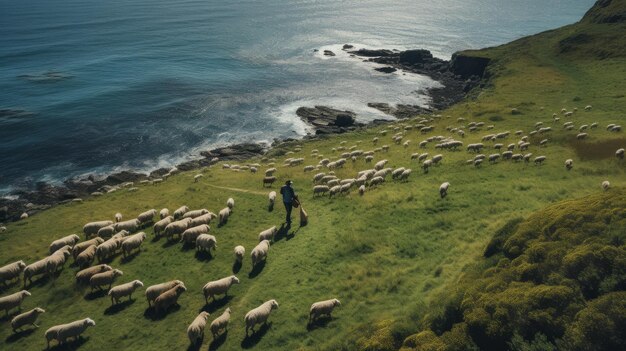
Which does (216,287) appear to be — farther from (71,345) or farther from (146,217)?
(146,217)

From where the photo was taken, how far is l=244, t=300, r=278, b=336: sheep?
17250 mm

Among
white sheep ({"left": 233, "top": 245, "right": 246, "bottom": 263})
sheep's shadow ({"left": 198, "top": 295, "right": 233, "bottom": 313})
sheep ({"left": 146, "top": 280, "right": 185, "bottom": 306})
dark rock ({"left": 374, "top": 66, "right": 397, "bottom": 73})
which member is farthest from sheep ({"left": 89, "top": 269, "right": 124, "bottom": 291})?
dark rock ({"left": 374, "top": 66, "right": 397, "bottom": 73})

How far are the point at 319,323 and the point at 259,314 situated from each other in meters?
2.62

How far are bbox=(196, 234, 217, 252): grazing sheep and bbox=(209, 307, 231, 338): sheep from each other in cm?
709

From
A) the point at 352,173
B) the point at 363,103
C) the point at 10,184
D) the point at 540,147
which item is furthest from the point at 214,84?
the point at 540,147

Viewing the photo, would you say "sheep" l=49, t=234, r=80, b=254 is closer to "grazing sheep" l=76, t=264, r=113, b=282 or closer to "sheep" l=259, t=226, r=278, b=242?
"grazing sheep" l=76, t=264, r=113, b=282

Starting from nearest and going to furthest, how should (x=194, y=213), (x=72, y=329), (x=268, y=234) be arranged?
1. (x=72, y=329)
2. (x=268, y=234)
3. (x=194, y=213)

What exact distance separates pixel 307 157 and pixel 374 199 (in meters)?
22.5

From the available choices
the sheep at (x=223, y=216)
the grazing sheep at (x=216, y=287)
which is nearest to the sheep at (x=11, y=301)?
the grazing sheep at (x=216, y=287)

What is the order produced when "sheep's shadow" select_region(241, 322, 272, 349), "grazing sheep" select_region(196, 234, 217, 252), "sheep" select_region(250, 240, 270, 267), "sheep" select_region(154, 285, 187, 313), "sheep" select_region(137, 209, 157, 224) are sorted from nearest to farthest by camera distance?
"sheep's shadow" select_region(241, 322, 272, 349) → "sheep" select_region(154, 285, 187, 313) → "sheep" select_region(250, 240, 270, 267) → "grazing sheep" select_region(196, 234, 217, 252) → "sheep" select_region(137, 209, 157, 224)

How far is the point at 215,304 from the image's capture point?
19578 millimetres

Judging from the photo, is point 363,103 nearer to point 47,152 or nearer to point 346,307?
point 47,152

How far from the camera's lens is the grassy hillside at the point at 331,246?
693 inches

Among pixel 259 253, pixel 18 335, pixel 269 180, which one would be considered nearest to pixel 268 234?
pixel 259 253
